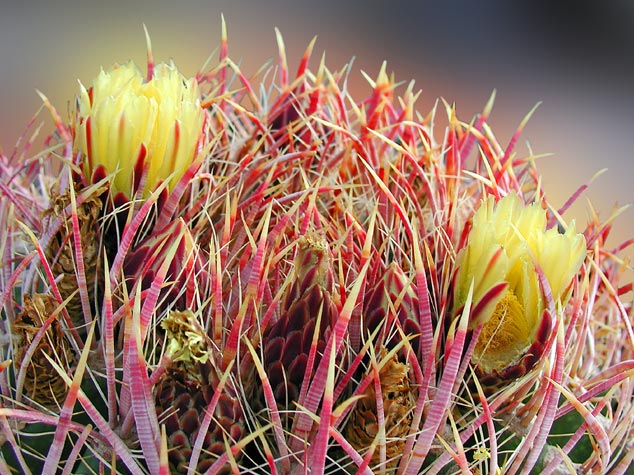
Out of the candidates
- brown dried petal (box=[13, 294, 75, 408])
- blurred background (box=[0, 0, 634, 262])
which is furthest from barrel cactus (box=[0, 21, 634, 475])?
blurred background (box=[0, 0, 634, 262])

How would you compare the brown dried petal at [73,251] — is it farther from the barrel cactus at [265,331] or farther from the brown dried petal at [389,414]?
the brown dried petal at [389,414]

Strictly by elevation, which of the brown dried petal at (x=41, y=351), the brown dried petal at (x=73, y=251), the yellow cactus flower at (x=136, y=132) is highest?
the yellow cactus flower at (x=136, y=132)

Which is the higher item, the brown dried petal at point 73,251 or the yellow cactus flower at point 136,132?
the yellow cactus flower at point 136,132

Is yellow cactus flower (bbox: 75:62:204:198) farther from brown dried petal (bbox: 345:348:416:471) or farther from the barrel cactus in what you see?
brown dried petal (bbox: 345:348:416:471)

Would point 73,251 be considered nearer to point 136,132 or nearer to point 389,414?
point 136,132

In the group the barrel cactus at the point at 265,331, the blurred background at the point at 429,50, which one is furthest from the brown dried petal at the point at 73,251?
the blurred background at the point at 429,50

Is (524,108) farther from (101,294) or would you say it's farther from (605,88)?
(101,294)

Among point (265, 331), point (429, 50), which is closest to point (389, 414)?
point (265, 331)
